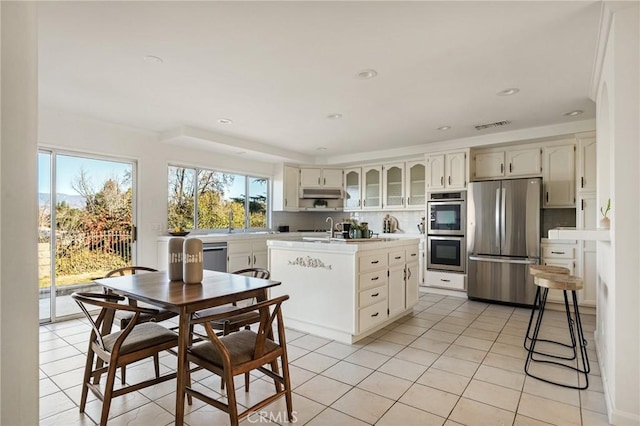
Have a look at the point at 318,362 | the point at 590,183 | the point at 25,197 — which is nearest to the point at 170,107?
the point at 318,362

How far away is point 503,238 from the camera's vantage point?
15.0 feet

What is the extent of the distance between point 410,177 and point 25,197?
5716 millimetres

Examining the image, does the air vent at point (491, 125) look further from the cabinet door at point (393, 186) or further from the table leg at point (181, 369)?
the table leg at point (181, 369)

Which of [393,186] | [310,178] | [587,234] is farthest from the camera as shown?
[310,178]

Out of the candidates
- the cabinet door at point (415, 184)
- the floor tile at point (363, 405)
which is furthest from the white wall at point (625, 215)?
the cabinet door at point (415, 184)

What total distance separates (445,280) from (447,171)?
171 centimetres

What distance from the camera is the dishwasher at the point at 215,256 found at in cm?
458

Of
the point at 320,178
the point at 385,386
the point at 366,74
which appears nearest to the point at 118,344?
the point at 385,386

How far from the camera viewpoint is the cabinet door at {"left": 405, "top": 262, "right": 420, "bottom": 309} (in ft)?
13.0

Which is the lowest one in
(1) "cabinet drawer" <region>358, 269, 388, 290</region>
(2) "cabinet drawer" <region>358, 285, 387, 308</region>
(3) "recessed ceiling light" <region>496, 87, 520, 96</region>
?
(2) "cabinet drawer" <region>358, 285, 387, 308</region>

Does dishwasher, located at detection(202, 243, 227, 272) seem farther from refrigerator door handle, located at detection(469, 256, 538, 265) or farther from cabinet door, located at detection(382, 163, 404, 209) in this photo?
refrigerator door handle, located at detection(469, 256, 538, 265)

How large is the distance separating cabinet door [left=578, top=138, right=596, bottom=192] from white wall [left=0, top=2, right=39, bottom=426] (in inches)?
206

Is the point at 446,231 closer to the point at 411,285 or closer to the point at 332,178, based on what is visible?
the point at 411,285

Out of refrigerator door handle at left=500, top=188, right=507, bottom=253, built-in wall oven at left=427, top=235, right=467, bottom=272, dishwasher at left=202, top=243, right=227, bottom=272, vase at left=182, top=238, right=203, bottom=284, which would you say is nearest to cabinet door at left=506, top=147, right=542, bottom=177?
refrigerator door handle at left=500, top=188, right=507, bottom=253
